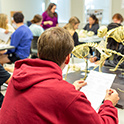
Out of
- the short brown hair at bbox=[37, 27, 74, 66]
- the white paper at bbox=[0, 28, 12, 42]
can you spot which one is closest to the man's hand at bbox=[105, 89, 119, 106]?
the short brown hair at bbox=[37, 27, 74, 66]

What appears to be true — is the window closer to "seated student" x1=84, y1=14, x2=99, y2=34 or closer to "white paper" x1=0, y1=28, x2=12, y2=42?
"seated student" x1=84, y1=14, x2=99, y2=34

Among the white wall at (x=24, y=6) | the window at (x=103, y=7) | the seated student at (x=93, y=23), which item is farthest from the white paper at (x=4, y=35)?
the window at (x=103, y=7)

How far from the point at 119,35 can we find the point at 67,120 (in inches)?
45.7

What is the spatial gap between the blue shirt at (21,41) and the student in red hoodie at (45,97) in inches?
99.7

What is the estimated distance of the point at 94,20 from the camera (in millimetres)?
5215

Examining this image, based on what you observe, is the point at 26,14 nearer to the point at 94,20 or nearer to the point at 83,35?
the point at 94,20

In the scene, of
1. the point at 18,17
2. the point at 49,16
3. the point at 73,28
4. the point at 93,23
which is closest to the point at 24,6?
the point at 49,16

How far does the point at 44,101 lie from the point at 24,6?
23.2 feet

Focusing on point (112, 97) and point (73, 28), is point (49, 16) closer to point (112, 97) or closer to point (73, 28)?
point (73, 28)

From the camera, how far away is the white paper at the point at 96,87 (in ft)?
3.91

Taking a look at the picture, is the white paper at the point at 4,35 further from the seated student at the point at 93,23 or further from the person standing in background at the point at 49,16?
the seated student at the point at 93,23

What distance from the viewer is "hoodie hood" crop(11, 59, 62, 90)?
2.39ft

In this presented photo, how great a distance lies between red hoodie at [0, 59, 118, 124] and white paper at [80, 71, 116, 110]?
0.40 m

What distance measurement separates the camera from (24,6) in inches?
284
